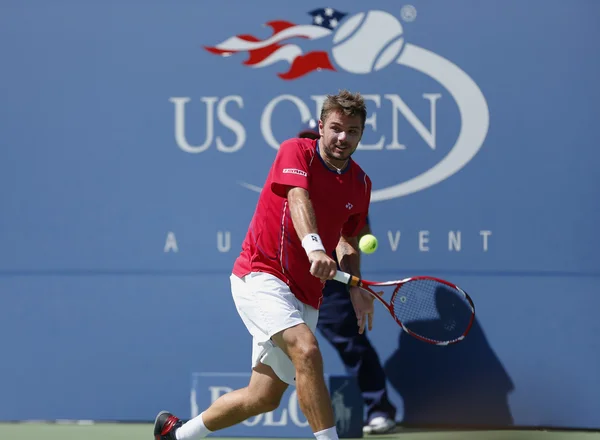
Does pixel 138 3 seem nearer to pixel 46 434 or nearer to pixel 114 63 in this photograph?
pixel 114 63

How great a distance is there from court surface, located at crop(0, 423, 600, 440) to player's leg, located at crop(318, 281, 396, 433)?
0.49ft

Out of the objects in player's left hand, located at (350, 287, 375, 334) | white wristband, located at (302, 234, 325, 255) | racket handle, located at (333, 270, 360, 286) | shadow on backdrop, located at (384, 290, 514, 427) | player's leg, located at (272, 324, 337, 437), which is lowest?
shadow on backdrop, located at (384, 290, 514, 427)

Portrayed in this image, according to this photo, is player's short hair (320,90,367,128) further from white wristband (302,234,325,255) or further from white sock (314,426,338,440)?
white sock (314,426,338,440)

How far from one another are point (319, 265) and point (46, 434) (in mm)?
2112

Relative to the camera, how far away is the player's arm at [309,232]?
332 centimetres

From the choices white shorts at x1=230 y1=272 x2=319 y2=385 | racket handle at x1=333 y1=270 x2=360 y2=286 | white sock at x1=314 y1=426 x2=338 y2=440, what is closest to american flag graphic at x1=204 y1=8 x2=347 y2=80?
white shorts at x1=230 y1=272 x2=319 y2=385

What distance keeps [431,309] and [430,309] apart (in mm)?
12

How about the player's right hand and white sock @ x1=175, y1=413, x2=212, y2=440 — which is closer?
the player's right hand

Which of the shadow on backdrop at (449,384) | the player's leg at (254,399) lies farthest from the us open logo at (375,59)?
the player's leg at (254,399)

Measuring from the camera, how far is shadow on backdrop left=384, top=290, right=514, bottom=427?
16.0ft

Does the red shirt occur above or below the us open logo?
below

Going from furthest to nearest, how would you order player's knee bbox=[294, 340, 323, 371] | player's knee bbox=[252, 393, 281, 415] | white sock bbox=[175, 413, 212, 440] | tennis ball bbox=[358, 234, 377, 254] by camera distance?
tennis ball bbox=[358, 234, 377, 254]
white sock bbox=[175, 413, 212, 440]
player's knee bbox=[252, 393, 281, 415]
player's knee bbox=[294, 340, 323, 371]

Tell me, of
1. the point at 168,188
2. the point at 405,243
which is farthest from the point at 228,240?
the point at 405,243

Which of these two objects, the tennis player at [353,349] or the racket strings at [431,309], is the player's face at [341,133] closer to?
the racket strings at [431,309]
